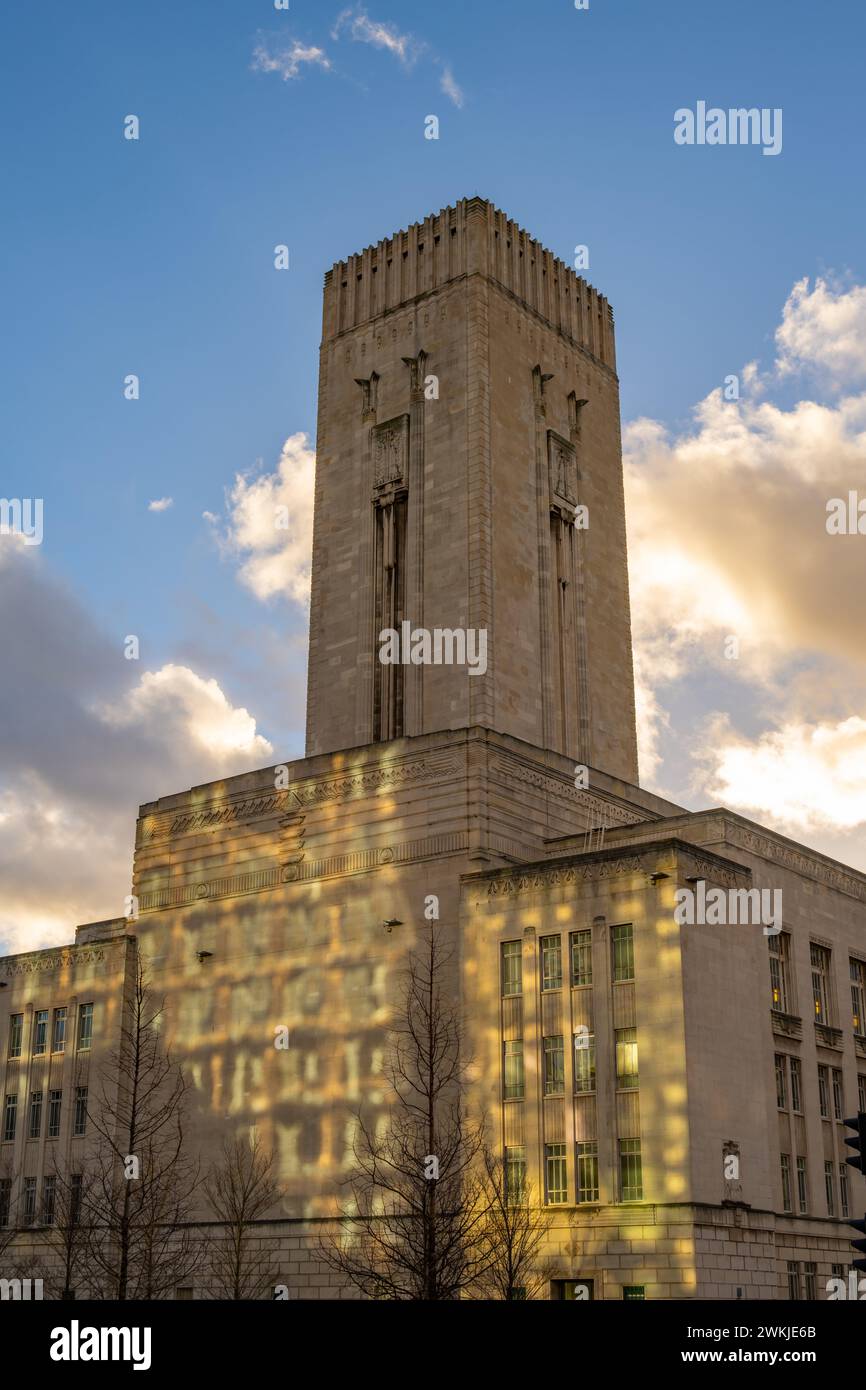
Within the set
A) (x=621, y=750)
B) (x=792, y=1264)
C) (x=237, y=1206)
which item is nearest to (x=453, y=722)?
(x=621, y=750)

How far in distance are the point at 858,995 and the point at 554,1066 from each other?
661 inches

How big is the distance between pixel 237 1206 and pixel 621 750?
96.9 feet

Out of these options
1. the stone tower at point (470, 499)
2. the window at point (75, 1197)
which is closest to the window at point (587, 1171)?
the stone tower at point (470, 499)

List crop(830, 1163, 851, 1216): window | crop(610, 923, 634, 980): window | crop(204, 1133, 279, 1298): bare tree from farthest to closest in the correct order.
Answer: crop(204, 1133, 279, 1298): bare tree, crop(830, 1163, 851, 1216): window, crop(610, 923, 634, 980): window

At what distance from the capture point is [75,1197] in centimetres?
5991

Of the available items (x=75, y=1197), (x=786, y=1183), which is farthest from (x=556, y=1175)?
(x=75, y=1197)

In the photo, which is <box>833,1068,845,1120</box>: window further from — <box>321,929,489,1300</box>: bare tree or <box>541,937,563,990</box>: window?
<box>321,929,489,1300</box>: bare tree

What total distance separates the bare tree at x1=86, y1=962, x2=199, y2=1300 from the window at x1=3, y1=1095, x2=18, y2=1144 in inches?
223

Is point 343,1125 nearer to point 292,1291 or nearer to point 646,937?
point 292,1291

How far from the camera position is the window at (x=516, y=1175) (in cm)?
4762

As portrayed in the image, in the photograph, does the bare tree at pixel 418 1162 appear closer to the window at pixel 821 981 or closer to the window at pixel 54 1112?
the window at pixel 821 981

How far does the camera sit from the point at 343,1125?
5394 cm

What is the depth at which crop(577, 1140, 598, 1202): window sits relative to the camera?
4656 centimetres

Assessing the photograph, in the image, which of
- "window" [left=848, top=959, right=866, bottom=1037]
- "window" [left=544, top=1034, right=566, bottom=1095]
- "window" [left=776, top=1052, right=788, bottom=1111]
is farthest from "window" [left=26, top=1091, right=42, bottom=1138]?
"window" [left=848, top=959, right=866, bottom=1037]
